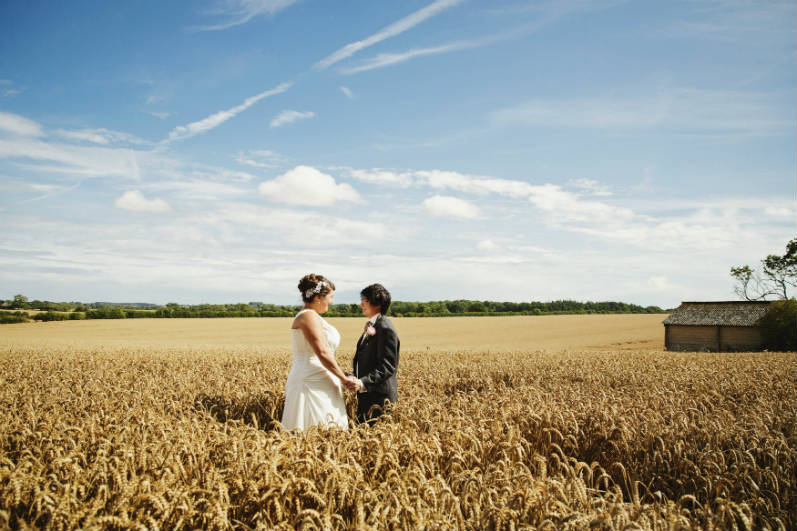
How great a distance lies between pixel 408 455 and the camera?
371cm

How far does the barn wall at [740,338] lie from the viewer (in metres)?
36.8

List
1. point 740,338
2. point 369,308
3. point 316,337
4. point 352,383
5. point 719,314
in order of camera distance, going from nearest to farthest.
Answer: point 316,337, point 352,383, point 369,308, point 740,338, point 719,314

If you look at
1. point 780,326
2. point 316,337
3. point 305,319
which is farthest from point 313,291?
point 780,326

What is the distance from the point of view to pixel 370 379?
5.54m

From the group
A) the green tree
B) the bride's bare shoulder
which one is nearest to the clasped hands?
the bride's bare shoulder

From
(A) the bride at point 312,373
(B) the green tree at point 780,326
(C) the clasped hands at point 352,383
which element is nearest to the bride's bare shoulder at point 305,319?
(A) the bride at point 312,373

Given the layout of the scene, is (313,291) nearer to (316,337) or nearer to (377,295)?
(316,337)

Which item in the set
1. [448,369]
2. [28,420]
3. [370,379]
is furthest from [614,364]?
[28,420]

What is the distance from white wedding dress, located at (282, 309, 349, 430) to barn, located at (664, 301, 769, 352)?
4121 cm

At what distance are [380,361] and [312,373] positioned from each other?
82cm

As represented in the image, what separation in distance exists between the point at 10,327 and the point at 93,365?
5407cm

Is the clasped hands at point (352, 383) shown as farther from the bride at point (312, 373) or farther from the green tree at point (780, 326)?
the green tree at point (780, 326)

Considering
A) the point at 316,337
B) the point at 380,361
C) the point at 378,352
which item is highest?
the point at 316,337

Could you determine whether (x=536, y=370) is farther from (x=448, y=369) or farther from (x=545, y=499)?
(x=545, y=499)
